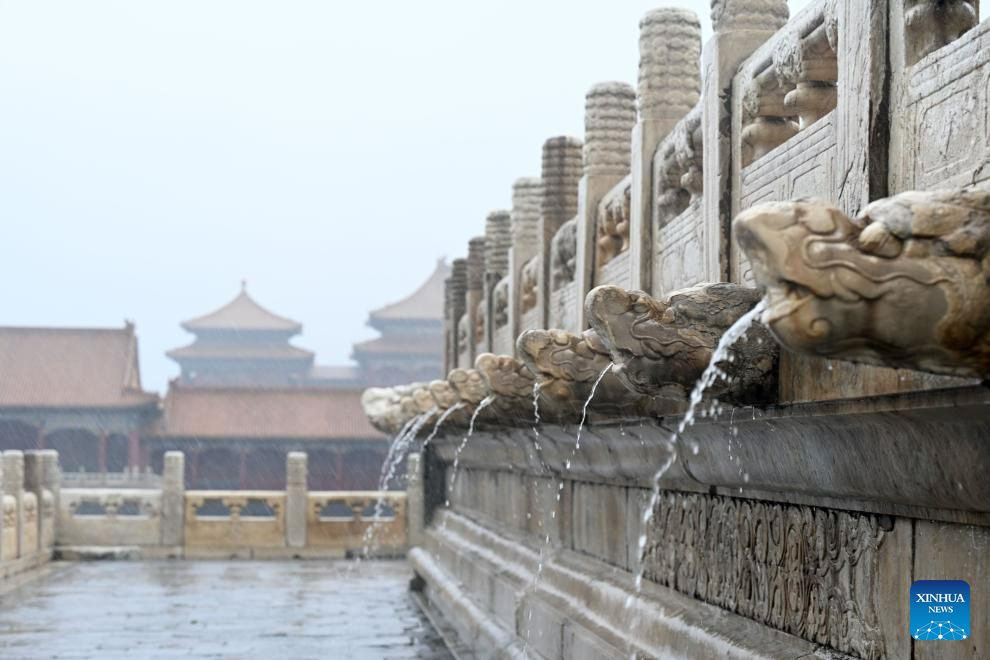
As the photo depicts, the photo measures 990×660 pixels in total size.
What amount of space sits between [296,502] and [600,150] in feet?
42.4

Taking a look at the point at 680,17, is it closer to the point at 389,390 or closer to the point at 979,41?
the point at 979,41

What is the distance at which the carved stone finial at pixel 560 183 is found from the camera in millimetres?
11203

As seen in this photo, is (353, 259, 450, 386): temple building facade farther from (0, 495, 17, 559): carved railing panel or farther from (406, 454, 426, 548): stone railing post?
(0, 495, 17, 559): carved railing panel

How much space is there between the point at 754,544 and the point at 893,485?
1.40 m

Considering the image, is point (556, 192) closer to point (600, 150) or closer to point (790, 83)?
point (600, 150)

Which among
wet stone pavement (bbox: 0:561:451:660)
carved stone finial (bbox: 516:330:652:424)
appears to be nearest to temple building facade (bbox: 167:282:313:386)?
wet stone pavement (bbox: 0:561:451:660)

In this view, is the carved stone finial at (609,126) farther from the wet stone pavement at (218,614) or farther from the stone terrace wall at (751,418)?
the wet stone pavement at (218,614)

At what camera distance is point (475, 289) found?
53.7 feet

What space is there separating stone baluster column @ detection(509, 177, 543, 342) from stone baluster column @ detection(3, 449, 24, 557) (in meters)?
8.53

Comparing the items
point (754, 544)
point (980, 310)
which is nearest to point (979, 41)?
point (980, 310)

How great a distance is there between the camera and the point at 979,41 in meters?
3.92

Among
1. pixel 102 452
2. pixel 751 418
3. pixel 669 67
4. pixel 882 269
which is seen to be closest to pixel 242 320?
pixel 102 452

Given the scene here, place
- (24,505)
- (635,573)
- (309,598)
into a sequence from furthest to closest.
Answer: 1. (24,505)
2. (309,598)
3. (635,573)

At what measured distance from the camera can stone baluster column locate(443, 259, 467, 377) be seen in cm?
1791
